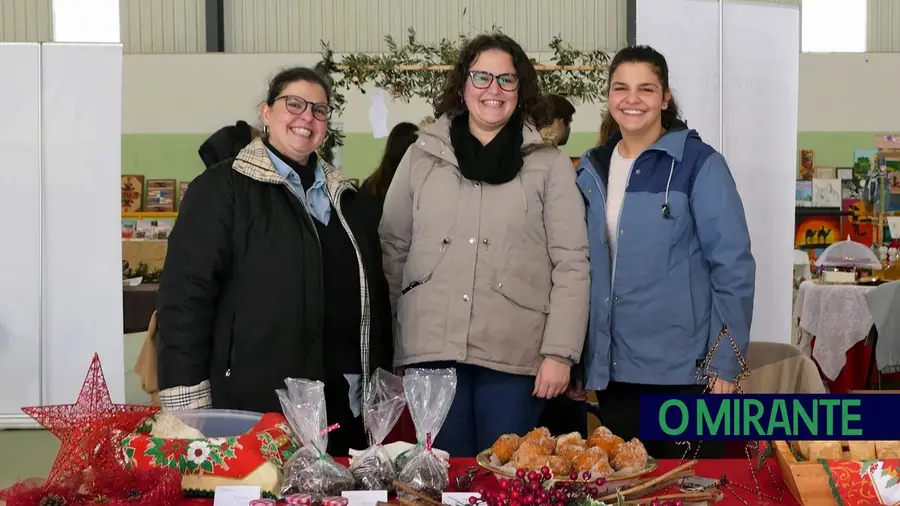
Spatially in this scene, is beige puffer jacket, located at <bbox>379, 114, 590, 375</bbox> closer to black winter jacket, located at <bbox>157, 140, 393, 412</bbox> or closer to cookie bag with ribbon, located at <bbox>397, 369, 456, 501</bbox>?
black winter jacket, located at <bbox>157, 140, 393, 412</bbox>

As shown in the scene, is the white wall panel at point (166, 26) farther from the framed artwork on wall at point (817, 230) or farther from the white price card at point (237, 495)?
the white price card at point (237, 495)

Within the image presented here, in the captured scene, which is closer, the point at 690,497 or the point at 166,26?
the point at 690,497

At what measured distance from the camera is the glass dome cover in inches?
242

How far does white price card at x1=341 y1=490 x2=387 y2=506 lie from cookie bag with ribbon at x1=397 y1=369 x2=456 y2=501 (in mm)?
52

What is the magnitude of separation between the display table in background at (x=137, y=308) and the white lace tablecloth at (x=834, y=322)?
13.4ft

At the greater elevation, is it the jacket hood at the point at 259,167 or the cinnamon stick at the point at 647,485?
the jacket hood at the point at 259,167

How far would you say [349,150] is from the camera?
8797mm

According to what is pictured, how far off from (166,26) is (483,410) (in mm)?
8606

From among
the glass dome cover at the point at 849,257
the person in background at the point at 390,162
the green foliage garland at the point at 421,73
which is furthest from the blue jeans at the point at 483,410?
the glass dome cover at the point at 849,257

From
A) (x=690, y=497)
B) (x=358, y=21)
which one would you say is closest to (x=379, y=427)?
(x=690, y=497)

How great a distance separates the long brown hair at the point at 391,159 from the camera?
157 inches

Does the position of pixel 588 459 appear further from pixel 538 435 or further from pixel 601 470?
pixel 538 435

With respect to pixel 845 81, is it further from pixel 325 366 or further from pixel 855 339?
pixel 325 366

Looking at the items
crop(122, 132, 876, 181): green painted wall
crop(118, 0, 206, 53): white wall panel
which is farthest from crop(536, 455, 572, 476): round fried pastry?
crop(118, 0, 206, 53): white wall panel
